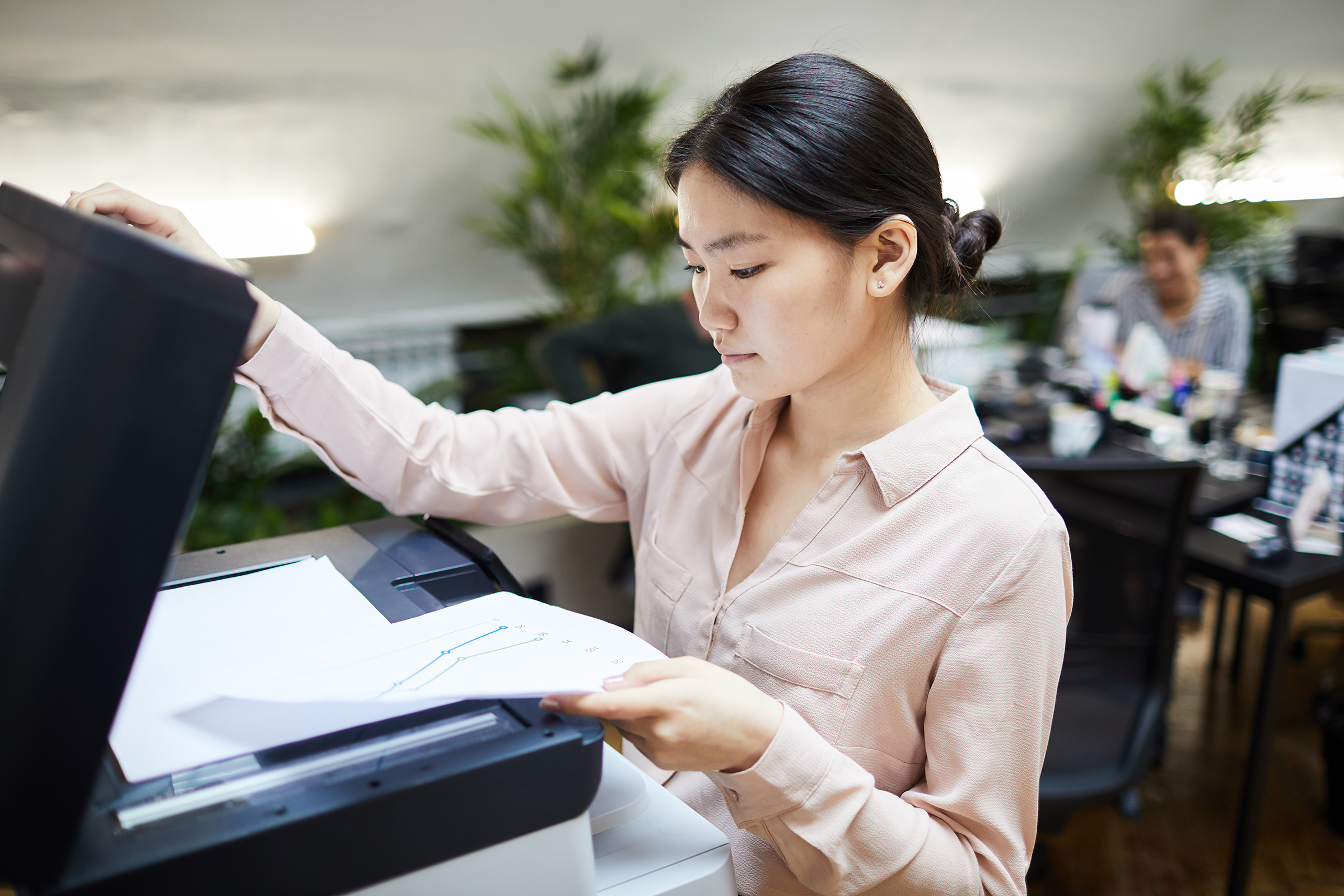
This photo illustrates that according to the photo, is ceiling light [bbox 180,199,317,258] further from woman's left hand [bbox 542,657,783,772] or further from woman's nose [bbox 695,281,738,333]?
woman's left hand [bbox 542,657,783,772]

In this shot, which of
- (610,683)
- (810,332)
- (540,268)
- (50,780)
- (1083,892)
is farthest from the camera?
(540,268)

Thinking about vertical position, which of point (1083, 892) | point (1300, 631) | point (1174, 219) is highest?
point (1174, 219)

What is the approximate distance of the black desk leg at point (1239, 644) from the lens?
2.70 m

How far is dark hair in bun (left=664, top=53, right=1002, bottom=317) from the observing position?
2.65 feet

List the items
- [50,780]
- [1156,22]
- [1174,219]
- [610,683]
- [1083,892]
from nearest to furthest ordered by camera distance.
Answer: [50,780] → [610,683] → [1083,892] → [1174,219] → [1156,22]

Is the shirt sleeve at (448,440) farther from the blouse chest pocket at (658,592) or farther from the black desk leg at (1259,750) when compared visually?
the black desk leg at (1259,750)

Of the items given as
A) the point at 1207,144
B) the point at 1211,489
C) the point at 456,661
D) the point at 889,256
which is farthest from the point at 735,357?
the point at 1207,144

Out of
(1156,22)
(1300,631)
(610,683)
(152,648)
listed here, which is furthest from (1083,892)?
(1156,22)

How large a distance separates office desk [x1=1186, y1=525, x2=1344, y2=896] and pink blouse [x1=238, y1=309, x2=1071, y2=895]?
3.38 ft

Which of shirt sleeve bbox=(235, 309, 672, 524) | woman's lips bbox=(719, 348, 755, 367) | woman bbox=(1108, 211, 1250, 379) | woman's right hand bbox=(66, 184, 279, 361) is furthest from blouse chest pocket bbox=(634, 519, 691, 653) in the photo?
woman bbox=(1108, 211, 1250, 379)

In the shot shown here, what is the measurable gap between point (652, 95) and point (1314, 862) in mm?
2814

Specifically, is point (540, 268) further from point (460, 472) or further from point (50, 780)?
point (50, 780)

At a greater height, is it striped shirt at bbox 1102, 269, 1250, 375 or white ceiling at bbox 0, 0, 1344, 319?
white ceiling at bbox 0, 0, 1344, 319

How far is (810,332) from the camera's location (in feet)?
2.77
